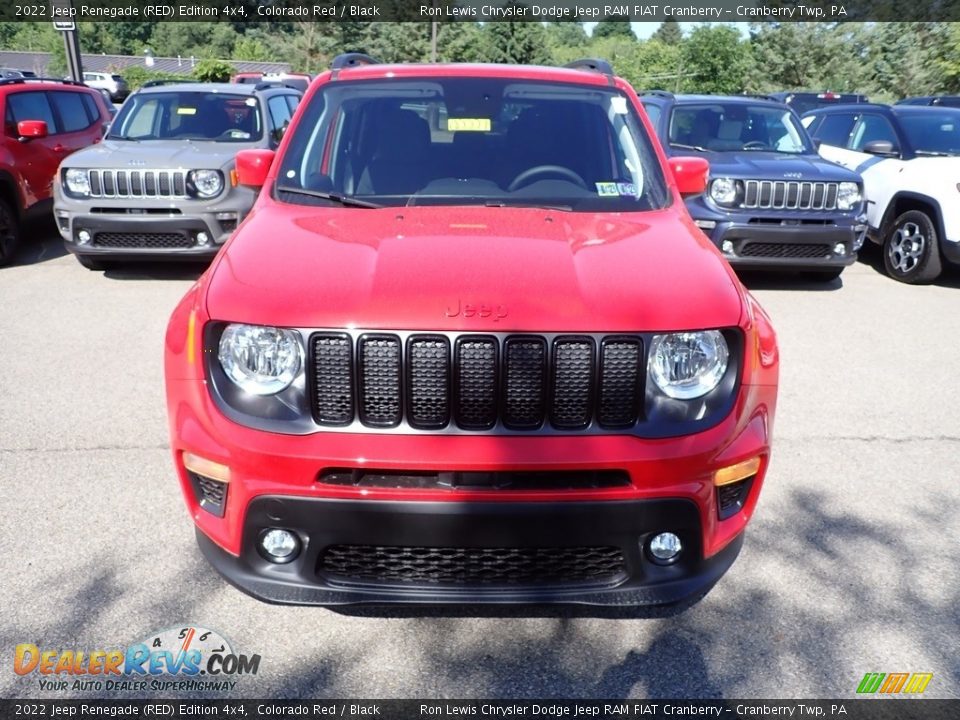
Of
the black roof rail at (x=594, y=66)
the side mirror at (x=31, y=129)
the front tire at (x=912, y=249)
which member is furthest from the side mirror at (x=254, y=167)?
the front tire at (x=912, y=249)

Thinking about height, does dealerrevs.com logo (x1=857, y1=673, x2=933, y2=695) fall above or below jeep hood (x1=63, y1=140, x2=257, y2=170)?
below

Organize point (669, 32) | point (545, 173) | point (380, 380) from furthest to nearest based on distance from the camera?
1. point (669, 32)
2. point (545, 173)
3. point (380, 380)

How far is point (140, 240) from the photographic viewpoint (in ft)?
24.6

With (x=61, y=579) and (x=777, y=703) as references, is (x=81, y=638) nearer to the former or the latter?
(x=61, y=579)

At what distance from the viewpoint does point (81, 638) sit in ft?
8.94

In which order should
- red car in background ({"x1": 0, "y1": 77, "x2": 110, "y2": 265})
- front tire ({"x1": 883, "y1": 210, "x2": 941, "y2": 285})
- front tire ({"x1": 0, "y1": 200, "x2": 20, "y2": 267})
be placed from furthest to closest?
red car in background ({"x1": 0, "y1": 77, "x2": 110, "y2": 265}) < front tire ({"x1": 0, "y1": 200, "x2": 20, "y2": 267}) < front tire ({"x1": 883, "y1": 210, "x2": 941, "y2": 285})

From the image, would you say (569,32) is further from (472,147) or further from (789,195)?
(472,147)

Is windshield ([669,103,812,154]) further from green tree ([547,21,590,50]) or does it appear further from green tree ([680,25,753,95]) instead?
green tree ([547,21,590,50])

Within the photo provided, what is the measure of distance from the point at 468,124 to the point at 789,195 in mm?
4905

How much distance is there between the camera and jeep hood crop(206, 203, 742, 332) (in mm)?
2311

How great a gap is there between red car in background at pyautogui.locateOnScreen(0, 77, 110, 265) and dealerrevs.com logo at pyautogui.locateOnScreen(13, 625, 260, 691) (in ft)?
22.7

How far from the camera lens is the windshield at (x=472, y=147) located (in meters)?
3.38

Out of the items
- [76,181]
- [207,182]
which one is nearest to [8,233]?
[76,181]

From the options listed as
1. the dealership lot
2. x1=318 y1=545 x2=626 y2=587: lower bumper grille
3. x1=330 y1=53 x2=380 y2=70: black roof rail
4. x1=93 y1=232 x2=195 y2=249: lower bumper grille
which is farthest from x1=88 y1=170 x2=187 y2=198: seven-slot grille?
x1=318 y1=545 x2=626 y2=587: lower bumper grille
